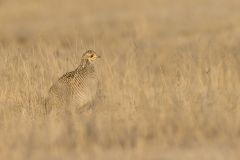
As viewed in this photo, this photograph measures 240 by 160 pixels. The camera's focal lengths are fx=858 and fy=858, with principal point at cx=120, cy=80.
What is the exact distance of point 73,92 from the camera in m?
10.2

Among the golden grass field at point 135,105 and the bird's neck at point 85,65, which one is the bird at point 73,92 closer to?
the bird's neck at point 85,65

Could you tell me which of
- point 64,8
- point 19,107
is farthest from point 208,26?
point 19,107

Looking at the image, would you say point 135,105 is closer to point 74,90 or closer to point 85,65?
point 74,90

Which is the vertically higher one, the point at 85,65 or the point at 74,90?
the point at 85,65

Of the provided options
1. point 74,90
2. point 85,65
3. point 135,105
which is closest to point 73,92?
point 74,90

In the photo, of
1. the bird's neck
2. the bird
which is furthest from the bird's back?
the bird's neck

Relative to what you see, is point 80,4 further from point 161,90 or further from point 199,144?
point 199,144

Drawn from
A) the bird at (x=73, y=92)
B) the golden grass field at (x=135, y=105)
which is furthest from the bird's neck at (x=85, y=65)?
the golden grass field at (x=135, y=105)

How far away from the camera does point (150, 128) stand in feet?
27.3

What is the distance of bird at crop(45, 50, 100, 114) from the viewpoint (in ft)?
33.0

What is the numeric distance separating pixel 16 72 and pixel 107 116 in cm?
258

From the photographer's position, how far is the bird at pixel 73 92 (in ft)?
33.0

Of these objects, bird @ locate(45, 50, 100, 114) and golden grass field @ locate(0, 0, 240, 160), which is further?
bird @ locate(45, 50, 100, 114)

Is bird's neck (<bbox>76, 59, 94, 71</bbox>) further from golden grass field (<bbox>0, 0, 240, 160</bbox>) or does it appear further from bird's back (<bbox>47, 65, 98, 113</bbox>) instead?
golden grass field (<bbox>0, 0, 240, 160</bbox>)
